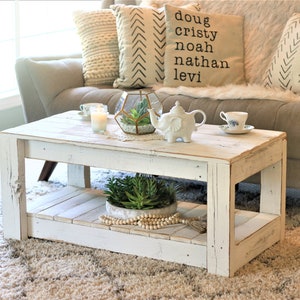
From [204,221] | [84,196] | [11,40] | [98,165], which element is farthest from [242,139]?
[11,40]

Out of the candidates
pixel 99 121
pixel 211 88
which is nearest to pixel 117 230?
pixel 99 121

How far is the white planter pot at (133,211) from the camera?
2.52 m

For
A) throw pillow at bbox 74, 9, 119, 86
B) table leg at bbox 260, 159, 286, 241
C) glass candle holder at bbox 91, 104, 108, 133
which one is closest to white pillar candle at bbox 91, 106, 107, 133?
glass candle holder at bbox 91, 104, 108, 133

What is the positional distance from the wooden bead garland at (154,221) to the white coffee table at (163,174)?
25mm

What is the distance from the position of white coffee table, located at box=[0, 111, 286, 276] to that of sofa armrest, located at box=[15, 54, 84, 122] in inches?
24.1

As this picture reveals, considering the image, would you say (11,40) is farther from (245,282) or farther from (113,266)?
(245,282)

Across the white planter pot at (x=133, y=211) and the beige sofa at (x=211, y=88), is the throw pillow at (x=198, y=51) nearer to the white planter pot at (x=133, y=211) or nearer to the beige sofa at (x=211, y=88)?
the beige sofa at (x=211, y=88)

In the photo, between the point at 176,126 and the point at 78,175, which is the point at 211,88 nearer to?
the point at 78,175

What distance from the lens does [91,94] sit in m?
3.35

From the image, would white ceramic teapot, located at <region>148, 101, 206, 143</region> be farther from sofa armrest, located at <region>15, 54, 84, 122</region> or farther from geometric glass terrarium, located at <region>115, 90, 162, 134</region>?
sofa armrest, located at <region>15, 54, 84, 122</region>

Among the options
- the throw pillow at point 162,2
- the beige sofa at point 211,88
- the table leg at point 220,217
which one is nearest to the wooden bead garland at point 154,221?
the table leg at point 220,217

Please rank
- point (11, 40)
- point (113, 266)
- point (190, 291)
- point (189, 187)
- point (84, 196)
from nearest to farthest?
point (190, 291) < point (113, 266) < point (84, 196) < point (189, 187) < point (11, 40)

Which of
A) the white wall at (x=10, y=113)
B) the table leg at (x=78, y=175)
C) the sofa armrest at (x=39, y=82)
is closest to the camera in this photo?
the table leg at (x=78, y=175)

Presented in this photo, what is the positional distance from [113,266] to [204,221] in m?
0.34
